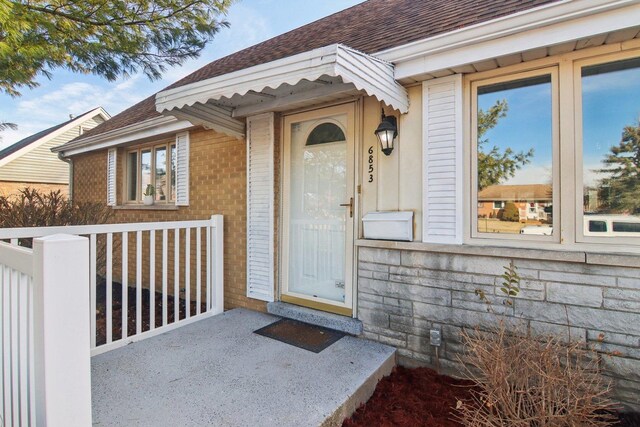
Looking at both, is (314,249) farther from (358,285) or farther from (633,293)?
(633,293)

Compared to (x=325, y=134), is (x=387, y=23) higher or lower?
higher

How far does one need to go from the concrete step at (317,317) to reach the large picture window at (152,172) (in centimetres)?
316

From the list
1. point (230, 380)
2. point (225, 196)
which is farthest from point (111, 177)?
point (230, 380)

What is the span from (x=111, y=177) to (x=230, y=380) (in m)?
6.12

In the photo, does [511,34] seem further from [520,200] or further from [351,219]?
[351,219]

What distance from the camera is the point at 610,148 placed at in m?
2.53

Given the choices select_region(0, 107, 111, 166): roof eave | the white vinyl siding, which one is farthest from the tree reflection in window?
select_region(0, 107, 111, 166): roof eave

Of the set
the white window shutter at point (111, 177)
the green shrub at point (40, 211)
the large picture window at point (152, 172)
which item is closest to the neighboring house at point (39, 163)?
the white window shutter at point (111, 177)

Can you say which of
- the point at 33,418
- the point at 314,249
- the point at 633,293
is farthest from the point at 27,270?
the point at 633,293

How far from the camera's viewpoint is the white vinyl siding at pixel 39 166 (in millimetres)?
15695

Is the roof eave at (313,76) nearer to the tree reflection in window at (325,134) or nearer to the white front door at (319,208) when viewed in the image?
the white front door at (319,208)

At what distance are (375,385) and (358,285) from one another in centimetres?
101

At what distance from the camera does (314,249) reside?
4.04 meters

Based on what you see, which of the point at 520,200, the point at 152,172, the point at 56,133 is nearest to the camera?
the point at 520,200
